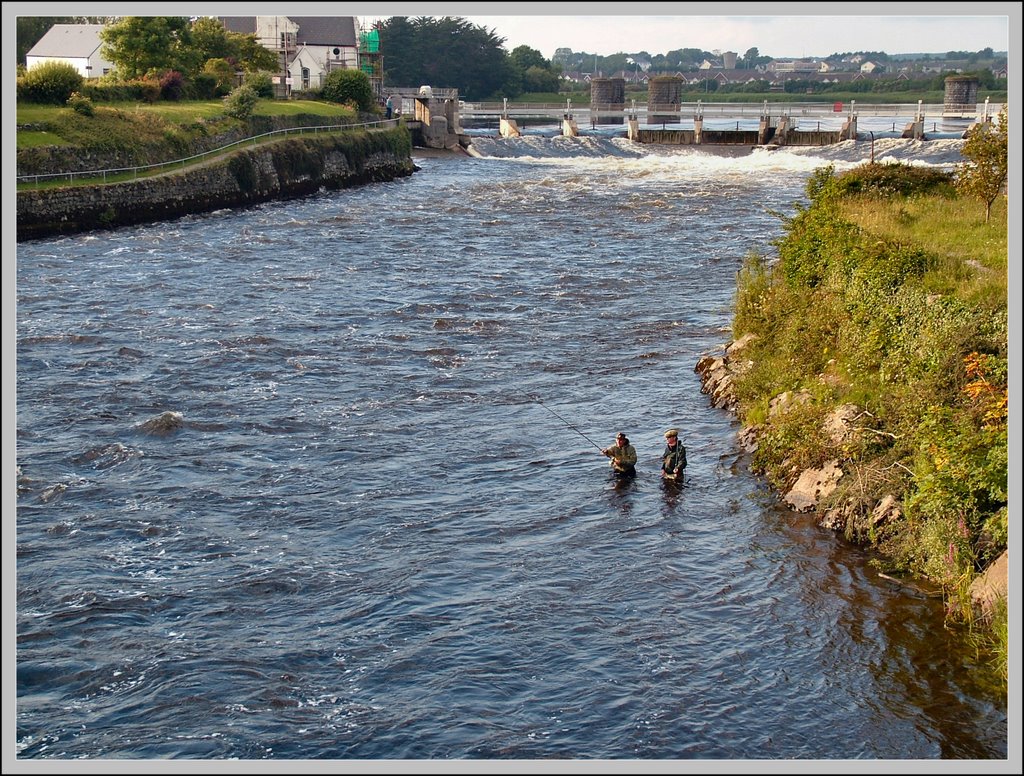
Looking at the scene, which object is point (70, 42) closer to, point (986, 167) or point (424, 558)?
point (986, 167)

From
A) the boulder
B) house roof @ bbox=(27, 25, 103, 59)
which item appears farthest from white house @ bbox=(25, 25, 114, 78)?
the boulder

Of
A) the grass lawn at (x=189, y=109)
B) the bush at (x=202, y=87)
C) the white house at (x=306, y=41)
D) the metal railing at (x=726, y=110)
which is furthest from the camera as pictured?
the metal railing at (x=726, y=110)

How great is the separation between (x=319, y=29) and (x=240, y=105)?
104 feet

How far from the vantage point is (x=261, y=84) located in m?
69.8

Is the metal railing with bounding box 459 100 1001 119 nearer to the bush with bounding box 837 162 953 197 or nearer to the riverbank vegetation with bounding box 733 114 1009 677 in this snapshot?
the bush with bounding box 837 162 953 197

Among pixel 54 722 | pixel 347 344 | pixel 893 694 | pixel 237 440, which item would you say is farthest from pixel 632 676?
pixel 347 344

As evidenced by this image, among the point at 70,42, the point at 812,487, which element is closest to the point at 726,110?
the point at 70,42

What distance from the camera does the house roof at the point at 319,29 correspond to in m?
88.2

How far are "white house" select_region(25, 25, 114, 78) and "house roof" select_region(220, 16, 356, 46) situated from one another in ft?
38.0

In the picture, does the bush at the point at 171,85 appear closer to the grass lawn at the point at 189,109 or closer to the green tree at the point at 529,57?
the grass lawn at the point at 189,109

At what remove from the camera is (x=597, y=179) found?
66688 mm

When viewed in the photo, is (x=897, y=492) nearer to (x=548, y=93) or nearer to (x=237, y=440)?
(x=237, y=440)

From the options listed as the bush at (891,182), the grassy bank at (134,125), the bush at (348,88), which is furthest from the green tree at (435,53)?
the bush at (891,182)

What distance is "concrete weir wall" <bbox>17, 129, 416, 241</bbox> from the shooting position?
1731 inches
